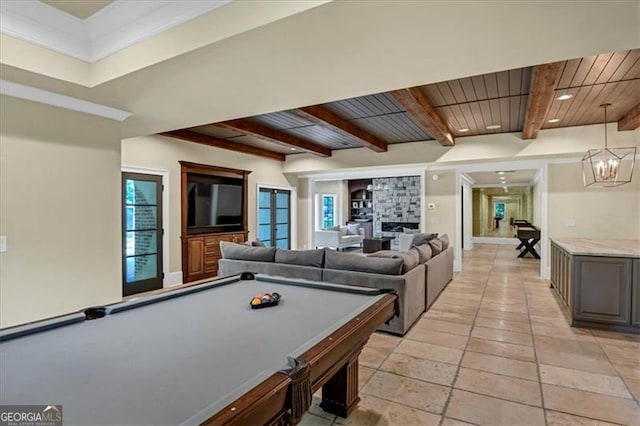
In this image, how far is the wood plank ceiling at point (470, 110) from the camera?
3.46m

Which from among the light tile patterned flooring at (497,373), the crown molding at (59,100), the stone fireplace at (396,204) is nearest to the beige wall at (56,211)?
the crown molding at (59,100)

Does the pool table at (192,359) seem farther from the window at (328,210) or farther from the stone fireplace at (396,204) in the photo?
the window at (328,210)

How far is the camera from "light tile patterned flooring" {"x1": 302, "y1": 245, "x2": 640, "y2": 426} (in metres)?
2.22

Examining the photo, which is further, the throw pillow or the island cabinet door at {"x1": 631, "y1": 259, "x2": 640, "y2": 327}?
the throw pillow

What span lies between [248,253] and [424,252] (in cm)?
248

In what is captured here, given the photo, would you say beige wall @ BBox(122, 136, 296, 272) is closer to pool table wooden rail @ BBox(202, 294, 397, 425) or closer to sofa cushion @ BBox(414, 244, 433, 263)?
sofa cushion @ BBox(414, 244, 433, 263)

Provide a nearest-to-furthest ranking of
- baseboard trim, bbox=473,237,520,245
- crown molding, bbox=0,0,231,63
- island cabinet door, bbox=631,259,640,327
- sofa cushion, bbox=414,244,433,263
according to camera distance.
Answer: crown molding, bbox=0,0,231,63 → island cabinet door, bbox=631,259,640,327 → sofa cushion, bbox=414,244,433,263 → baseboard trim, bbox=473,237,520,245

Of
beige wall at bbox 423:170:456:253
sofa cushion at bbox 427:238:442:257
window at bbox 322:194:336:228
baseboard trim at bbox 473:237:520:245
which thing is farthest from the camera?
window at bbox 322:194:336:228

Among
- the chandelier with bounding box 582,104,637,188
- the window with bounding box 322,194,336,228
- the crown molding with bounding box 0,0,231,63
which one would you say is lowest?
the window with bounding box 322,194,336,228

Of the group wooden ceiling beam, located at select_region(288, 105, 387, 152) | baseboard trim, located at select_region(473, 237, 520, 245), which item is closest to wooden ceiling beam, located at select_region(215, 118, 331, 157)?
wooden ceiling beam, located at select_region(288, 105, 387, 152)

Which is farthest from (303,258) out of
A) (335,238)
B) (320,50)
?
(335,238)

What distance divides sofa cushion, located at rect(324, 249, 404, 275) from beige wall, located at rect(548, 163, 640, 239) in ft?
15.5

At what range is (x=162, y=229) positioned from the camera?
19.0 ft

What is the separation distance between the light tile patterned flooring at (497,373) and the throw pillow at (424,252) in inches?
28.4
